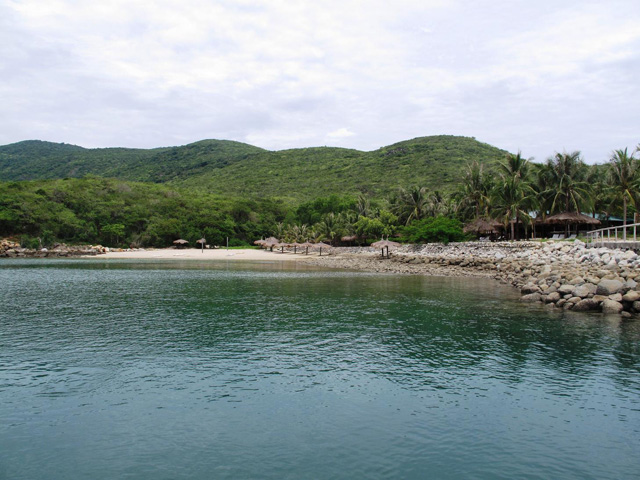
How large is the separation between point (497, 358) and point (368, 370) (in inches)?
146

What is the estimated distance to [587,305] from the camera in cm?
1881

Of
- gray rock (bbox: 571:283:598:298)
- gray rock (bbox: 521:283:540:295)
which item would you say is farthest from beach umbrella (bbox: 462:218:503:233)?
gray rock (bbox: 571:283:598:298)

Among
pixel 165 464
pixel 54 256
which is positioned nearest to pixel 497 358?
pixel 165 464

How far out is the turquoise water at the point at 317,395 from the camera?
694 centimetres

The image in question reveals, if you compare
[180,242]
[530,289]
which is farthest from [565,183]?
[180,242]

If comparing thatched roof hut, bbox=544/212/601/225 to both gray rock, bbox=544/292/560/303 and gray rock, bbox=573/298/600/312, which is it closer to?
gray rock, bbox=544/292/560/303

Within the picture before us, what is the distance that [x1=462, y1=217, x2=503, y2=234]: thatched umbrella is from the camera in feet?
161

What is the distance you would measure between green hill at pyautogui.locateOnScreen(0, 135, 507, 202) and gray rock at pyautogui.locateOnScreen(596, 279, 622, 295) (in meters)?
71.1

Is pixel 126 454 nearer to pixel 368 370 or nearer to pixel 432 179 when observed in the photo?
pixel 368 370

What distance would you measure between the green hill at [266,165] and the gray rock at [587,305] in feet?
237

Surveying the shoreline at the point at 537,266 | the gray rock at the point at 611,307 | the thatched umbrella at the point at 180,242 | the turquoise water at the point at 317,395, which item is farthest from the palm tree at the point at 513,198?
the thatched umbrella at the point at 180,242

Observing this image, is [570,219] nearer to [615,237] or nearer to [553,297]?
[615,237]

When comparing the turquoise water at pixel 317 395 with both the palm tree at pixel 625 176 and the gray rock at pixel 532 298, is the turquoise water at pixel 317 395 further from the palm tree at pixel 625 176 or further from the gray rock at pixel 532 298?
the palm tree at pixel 625 176

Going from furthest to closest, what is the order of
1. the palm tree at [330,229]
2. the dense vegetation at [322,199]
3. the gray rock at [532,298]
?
the palm tree at [330,229] → the dense vegetation at [322,199] → the gray rock at [532,298]
